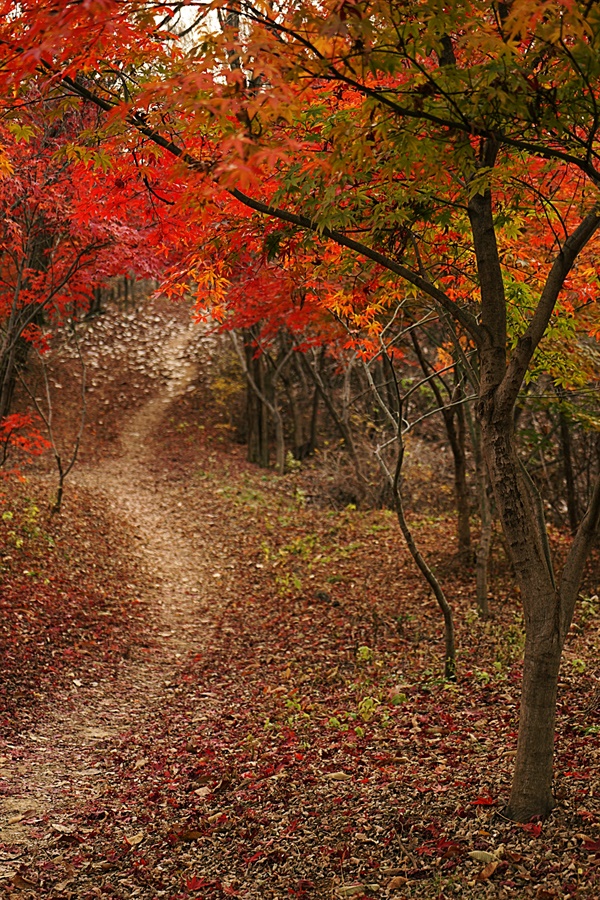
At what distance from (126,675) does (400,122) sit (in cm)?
590

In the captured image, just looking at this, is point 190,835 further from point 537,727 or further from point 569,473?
point 569,473

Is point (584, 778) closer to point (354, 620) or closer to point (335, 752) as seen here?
point (335, 752)

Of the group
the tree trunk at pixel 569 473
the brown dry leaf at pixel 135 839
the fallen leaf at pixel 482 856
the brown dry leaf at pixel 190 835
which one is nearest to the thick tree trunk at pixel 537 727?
the fallen leaf at pixel 482 856

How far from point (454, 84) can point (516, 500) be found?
1904 millimetres

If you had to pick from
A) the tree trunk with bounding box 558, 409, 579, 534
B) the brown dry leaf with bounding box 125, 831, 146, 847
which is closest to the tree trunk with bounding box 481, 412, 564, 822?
the brown dry leaf with bounding box 125, 831, 146, 847

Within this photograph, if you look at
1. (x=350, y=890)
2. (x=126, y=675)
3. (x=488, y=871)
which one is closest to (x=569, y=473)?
(x=126, y=675)

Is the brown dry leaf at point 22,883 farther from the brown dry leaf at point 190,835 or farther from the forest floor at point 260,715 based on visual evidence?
the brown dry leaf at point 190,835

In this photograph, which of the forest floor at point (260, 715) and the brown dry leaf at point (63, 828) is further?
the brown dry leaf at point (63, 828)

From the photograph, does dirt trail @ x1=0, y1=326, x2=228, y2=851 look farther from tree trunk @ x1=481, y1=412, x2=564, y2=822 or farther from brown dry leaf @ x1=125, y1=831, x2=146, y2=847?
tree trunk @ x1=481, y1=412, x2=564, y2=822

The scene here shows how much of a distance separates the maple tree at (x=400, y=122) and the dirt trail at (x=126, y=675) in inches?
124

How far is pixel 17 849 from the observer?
14.0 feet

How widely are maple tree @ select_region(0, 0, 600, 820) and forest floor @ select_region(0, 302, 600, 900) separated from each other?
2.05ft

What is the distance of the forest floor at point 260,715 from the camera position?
3.74 m

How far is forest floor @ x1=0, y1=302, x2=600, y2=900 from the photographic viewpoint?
374 centimetres
